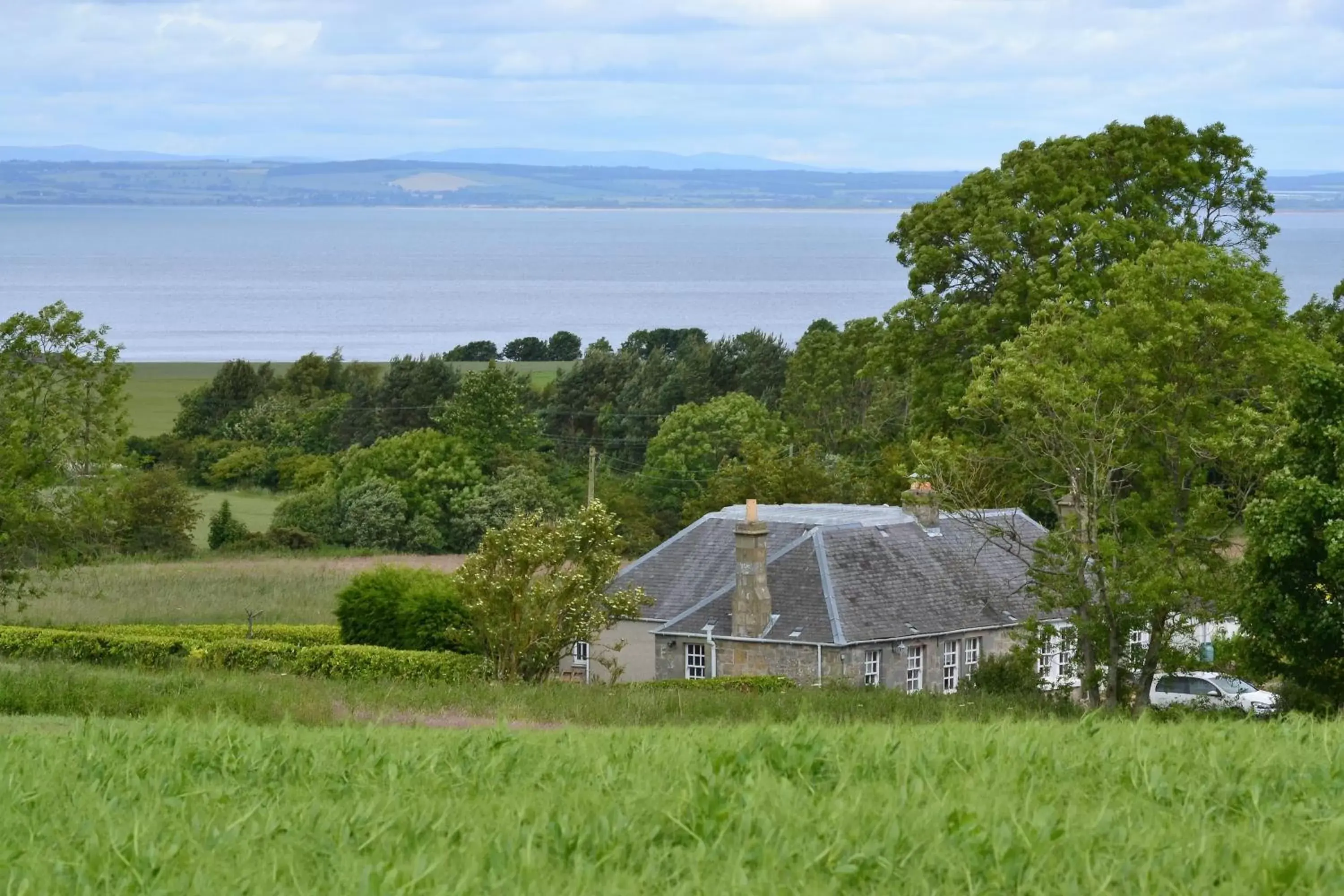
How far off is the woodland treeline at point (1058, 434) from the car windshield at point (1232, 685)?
11.4 feet

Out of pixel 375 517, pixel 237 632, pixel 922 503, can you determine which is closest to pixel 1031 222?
pixel 922 503

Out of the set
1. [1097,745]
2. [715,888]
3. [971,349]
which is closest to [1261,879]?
[715,888]

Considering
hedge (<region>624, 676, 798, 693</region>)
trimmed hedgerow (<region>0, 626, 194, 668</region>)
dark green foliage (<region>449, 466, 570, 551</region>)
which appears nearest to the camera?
hedge (<region>624, 676, 798, 693</region>)

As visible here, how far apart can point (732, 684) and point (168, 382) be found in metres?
130

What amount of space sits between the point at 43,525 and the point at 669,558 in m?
15.0

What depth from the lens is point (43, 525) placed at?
39.1 meters

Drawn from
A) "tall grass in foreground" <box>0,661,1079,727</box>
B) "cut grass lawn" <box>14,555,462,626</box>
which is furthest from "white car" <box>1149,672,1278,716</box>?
"cut grass lawn" <box>14,555,462,626</box>

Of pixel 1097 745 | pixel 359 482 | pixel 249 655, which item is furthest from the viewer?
pixel 359 482

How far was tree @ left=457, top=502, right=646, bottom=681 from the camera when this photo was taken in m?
35.4

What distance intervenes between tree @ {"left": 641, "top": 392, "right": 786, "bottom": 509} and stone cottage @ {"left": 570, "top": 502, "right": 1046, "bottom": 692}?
30934 mm

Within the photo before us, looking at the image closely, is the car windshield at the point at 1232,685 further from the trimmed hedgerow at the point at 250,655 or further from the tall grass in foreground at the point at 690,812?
the tall grass in foreground at the point at 690,812

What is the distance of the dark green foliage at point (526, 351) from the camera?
16912 cm

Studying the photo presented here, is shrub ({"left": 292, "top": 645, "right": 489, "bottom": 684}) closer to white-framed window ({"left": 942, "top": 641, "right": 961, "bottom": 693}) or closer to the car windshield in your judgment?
white-framed window ({"left": 942, "top": 641, "right": 961, "bottom": 693})

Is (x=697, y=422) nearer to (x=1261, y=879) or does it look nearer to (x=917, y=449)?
(x=917, y=449)
